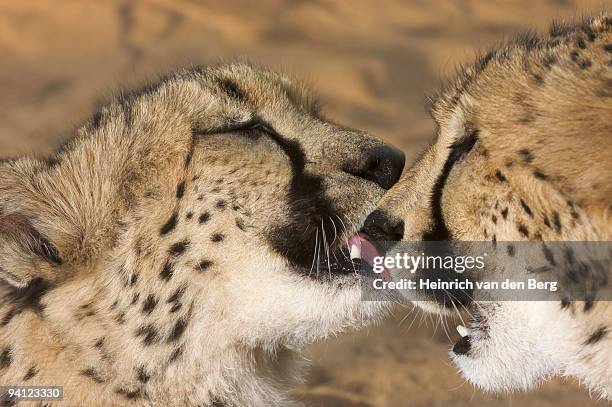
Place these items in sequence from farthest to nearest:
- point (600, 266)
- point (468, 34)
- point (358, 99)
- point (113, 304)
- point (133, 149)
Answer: point (468, 34) < point (358, 99) < point (133, 149) < point (113, 304) < point (600, 266)

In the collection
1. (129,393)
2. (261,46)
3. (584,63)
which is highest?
(261,46)

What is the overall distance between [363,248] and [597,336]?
571 millimetres

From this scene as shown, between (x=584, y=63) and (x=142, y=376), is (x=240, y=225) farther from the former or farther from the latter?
(x=584, y=63)

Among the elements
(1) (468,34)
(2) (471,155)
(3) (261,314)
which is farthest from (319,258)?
(1) (468,34)

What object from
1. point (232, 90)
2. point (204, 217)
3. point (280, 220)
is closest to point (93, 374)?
point (204, 217)

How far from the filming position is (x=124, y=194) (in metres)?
1.95

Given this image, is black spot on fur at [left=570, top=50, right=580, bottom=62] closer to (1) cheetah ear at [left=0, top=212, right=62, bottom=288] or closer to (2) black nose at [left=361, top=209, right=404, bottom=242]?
(2) black nose at [left=361, top=209, right=404, bottom=242]

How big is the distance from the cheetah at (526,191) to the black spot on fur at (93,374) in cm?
65

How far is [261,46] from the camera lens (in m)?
6.32

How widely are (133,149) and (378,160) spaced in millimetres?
558

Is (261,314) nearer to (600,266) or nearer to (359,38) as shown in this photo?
(600,266)

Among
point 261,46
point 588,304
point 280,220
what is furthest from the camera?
point 261,46

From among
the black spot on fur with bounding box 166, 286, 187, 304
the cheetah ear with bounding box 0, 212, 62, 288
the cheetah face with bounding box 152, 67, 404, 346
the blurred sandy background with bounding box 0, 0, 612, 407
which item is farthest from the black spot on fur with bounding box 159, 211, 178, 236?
the blurred sandy background with bounding box 0, 0, 612, 407

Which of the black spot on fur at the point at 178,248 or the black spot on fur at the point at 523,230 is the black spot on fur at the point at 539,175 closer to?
the black spot on fur at the point at 523,230
